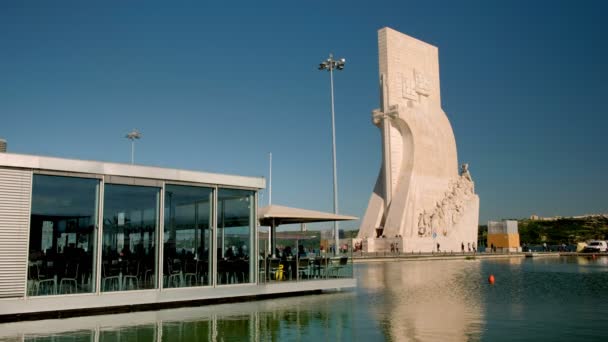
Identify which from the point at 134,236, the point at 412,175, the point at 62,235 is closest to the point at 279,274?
the point at 134,236

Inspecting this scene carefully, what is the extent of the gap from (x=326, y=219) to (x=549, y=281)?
30.9ft

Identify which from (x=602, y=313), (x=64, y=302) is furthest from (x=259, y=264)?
(x=602, y=313)

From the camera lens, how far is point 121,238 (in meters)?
12.4

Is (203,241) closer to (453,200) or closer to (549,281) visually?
(549,281)

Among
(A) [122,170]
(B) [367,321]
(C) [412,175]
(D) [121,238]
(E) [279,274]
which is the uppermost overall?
(C) [412,175]

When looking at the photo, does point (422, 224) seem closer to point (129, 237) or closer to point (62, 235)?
point (129, 237)

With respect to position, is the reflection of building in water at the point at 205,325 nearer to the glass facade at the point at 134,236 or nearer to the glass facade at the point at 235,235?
the glass facade at the point at 134,236

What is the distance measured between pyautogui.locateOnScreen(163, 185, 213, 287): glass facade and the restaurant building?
1.0 inches

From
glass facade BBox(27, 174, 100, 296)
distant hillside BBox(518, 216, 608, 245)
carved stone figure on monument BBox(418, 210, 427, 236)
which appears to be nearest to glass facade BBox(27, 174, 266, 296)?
glass facade BBox(27, 174, 100, 296)

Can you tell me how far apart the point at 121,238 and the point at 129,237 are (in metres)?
0.21

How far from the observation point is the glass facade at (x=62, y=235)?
438 inches

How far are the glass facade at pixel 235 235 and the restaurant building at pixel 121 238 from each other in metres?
0.03

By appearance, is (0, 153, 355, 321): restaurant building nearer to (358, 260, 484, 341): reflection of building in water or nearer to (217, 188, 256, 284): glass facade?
(217, 188, 256, 284): glass facade

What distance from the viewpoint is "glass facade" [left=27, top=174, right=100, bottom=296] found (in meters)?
11.1
